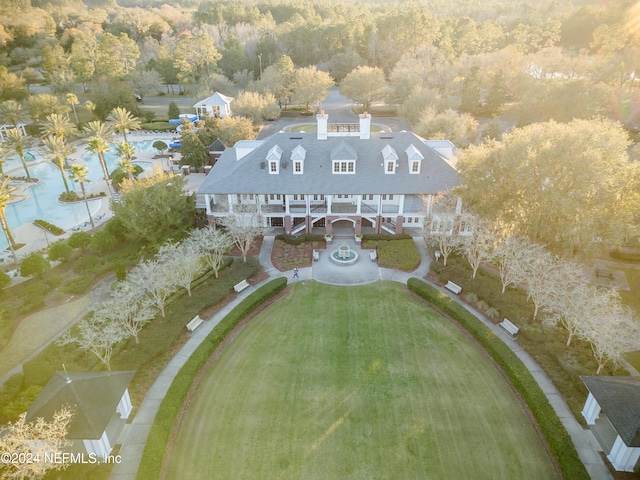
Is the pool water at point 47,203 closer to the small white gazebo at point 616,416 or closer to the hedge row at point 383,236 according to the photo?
the hedge row at point 383,236

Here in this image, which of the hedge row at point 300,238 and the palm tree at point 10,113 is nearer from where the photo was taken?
the hedge row at point 300,238

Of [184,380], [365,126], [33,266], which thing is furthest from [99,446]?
[365,126]

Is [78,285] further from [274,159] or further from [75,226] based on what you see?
[274,159]

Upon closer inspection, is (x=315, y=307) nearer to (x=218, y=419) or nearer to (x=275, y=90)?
(x=218, y=419)

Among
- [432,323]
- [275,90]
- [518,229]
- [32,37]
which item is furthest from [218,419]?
[32,37]

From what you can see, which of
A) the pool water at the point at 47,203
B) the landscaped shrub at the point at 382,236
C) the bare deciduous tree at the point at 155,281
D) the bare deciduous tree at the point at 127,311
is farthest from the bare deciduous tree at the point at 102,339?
the pool water at the point at 47,203

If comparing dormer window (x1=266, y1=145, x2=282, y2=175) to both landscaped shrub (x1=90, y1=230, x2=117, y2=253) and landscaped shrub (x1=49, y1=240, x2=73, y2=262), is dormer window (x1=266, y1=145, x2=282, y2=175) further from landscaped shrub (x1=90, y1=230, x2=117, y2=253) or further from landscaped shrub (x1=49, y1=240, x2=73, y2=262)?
landscaped shrub (x1=49, y1=240, x2=73, y2=262)
